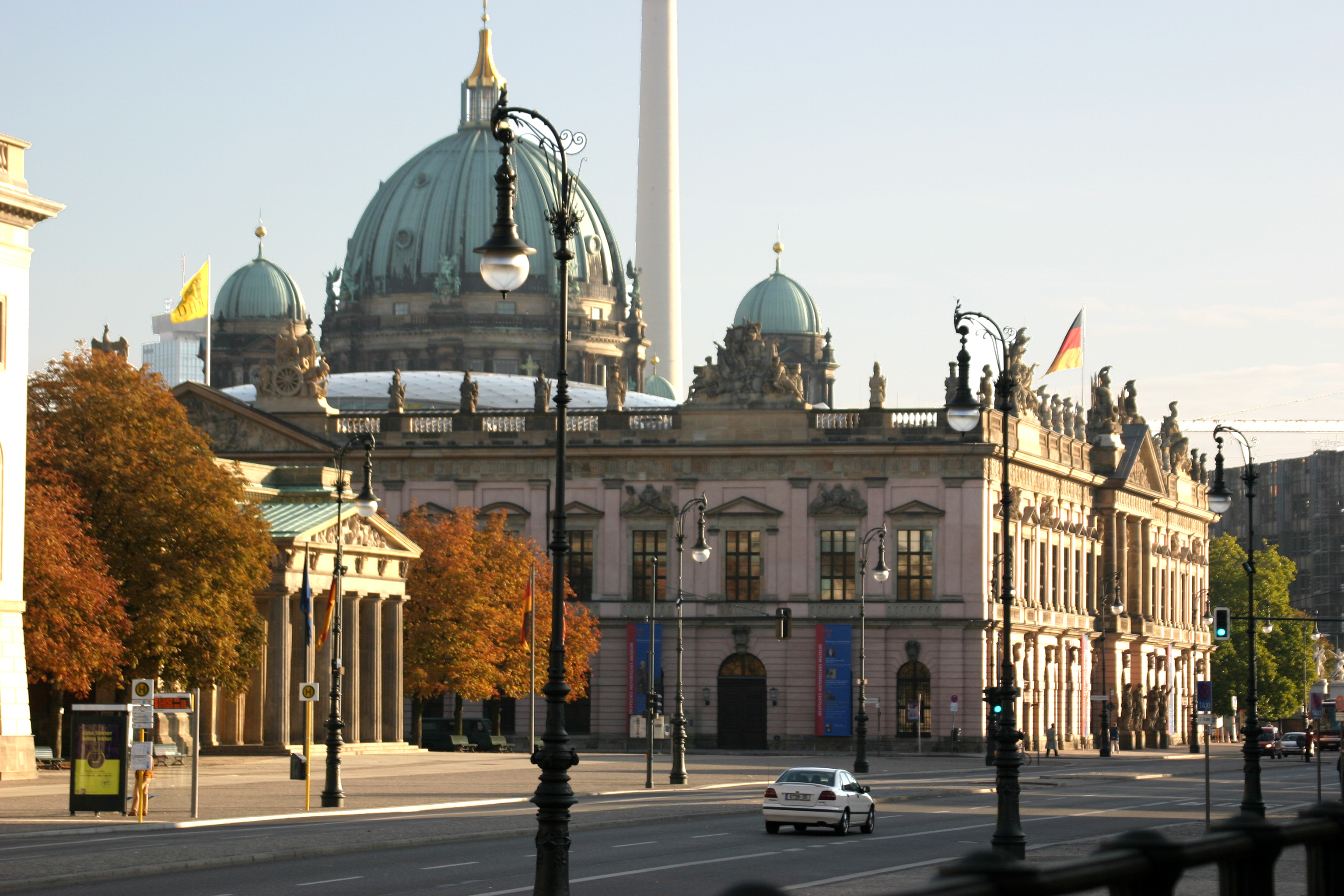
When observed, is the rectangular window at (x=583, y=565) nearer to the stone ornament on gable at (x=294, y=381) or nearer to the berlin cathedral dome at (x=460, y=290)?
the stone ornament on gable at (x=294, y=381)

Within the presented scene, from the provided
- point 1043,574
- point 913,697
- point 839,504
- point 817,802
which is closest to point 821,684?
point 913,697

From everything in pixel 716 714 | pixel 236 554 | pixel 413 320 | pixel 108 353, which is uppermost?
pixel 413 320

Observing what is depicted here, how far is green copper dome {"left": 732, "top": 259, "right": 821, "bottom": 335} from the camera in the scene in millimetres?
174625

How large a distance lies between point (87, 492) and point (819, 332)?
115002mm

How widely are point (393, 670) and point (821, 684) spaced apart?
24.3 metres

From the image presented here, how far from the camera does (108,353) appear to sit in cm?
6719

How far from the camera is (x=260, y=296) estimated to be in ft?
520

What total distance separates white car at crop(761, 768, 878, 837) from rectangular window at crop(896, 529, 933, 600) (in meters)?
54.3

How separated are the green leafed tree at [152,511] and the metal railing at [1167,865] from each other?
57994mm

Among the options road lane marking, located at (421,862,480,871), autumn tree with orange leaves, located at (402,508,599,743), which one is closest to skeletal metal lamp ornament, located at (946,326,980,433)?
road lane marking, located at (421,862,480,871)

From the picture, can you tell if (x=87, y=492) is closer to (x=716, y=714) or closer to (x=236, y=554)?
(x=236, y=554)

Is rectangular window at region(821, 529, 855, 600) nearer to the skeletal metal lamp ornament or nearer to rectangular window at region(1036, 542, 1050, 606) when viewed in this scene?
rectangular window at region(1036, 542, 1050, 606)

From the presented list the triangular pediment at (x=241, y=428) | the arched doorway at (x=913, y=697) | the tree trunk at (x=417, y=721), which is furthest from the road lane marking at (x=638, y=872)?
the triangular pediment at (x=241, y=428)

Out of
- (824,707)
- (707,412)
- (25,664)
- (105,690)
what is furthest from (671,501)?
(25,664)
